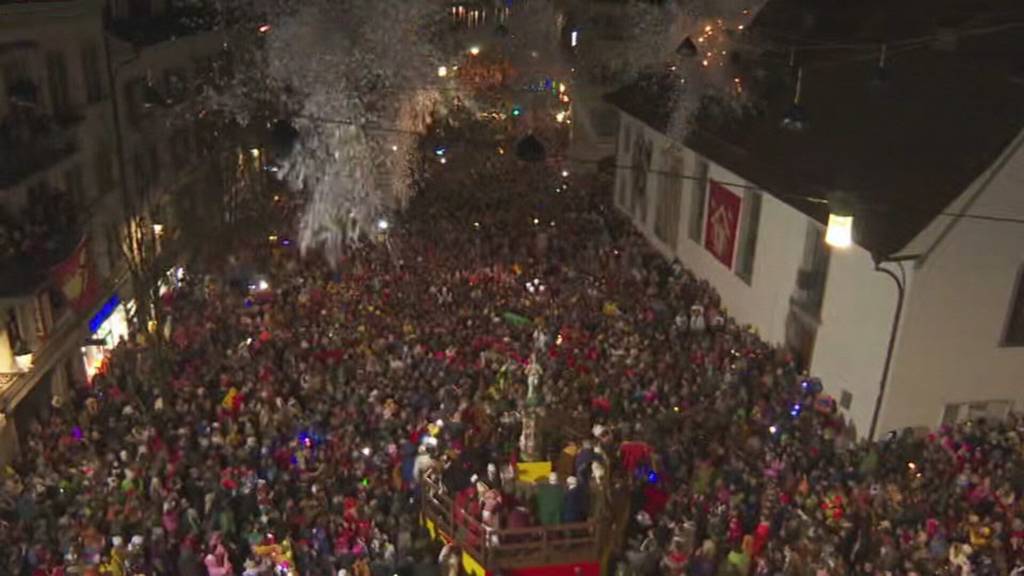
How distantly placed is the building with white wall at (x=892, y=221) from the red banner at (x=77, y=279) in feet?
44.2

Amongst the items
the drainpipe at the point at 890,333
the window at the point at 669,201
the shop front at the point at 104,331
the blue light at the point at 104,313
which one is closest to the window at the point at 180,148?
the shop front at the point at 104,331

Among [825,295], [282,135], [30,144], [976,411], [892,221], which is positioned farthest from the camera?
[30,144]

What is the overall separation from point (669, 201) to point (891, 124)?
9.05 m

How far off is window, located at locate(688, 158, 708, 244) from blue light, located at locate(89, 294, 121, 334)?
1617cm

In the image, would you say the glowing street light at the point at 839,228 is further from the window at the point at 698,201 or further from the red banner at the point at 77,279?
the red banner at the point at 77,279

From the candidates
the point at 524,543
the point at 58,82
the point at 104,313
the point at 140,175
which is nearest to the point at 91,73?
the point at 58,82

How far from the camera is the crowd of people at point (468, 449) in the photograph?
12.7m

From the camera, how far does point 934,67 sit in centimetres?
2048

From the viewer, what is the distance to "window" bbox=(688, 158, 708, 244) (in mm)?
25453

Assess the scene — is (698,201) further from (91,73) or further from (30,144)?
(30,144)

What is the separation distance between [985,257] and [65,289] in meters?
18.8

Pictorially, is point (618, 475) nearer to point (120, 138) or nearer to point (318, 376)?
point (318, 376)

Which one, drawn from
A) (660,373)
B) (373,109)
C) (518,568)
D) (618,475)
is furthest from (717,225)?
(373,109)

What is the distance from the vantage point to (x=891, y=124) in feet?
64.2
